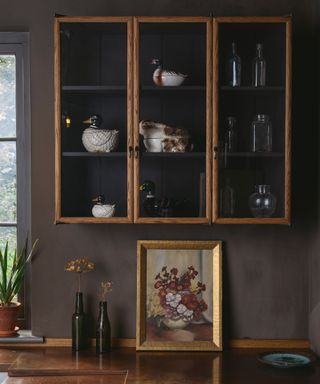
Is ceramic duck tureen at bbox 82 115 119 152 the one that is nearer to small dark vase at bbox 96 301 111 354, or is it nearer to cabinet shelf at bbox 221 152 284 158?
cabinet shelf at bbox 221 152 284 158

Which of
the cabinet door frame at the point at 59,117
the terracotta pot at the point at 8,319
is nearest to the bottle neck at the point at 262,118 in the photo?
the cabinet door frame at the point at 59,117

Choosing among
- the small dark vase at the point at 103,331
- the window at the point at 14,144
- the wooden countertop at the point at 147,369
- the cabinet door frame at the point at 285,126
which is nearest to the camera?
the wooden countertop at the point at 147,369

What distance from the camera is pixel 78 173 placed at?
133 inches

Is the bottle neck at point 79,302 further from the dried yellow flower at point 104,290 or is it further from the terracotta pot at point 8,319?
the terracotta pot at point 8,319

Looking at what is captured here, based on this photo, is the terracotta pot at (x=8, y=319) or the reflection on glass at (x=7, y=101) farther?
the reflection on glass at (x=7, y=101)

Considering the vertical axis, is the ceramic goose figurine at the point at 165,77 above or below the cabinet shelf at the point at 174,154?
above

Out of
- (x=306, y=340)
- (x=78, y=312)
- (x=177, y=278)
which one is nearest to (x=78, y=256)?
(x=78, y=312)

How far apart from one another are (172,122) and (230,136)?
11.3 inches

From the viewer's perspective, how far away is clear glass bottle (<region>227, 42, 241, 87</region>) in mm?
3328

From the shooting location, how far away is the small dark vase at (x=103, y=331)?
11.5 feet

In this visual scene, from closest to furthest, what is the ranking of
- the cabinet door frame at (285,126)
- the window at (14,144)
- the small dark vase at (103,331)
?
the cabinet door frame at (285,126), the small dark vase at (103,331), the window at (14,144)

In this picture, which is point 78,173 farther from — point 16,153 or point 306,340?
point 306,340

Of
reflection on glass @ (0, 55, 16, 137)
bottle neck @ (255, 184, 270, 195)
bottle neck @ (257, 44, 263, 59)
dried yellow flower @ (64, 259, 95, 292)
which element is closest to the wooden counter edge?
dried yellow flower @ (64, 259, 95, 292)

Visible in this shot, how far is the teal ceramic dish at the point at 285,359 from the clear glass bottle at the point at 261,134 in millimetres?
963
